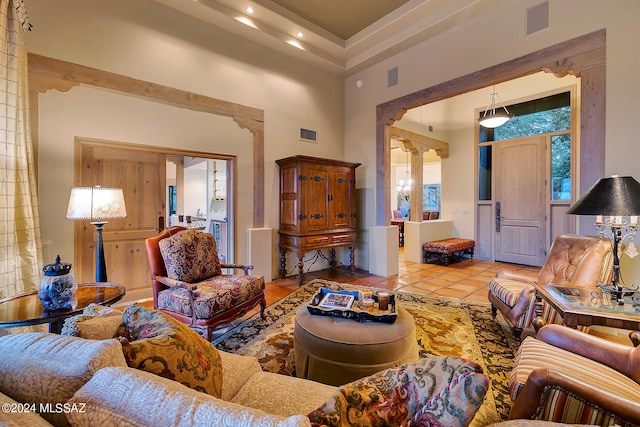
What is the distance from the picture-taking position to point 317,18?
13.7 ft

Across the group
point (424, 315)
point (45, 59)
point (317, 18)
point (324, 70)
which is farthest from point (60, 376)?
point (324, 70)

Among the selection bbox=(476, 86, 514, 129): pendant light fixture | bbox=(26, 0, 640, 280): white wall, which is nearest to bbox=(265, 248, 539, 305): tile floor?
bbox=(26, 0, 640, 280): white wall

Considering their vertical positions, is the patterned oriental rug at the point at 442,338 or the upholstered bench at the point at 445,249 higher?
the upholstered bench at the point at 445,249

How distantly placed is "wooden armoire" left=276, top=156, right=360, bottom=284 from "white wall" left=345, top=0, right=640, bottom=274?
1.61ft

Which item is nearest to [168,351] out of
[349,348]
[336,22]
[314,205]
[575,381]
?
[349,348]

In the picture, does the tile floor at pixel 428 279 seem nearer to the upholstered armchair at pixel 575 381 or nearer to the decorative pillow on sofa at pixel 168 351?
the upholstered armchair at pixel 575 381

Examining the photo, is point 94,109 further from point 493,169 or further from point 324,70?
point 493,169

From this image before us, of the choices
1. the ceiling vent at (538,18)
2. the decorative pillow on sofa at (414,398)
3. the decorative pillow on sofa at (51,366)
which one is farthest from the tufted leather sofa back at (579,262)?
the decorative pillow on sofa at (51,366)

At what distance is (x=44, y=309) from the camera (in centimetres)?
172

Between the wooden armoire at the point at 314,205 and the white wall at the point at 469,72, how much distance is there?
491mm

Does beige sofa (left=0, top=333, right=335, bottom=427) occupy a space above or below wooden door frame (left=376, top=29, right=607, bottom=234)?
below

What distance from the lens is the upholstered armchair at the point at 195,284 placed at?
2.37m

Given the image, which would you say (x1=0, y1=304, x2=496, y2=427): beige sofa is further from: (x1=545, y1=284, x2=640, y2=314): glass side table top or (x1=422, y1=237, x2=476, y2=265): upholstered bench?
(x1=422, y1=237, x2=476, y2=265): upholstered bench

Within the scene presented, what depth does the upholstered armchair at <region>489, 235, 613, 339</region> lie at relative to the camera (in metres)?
2.32
